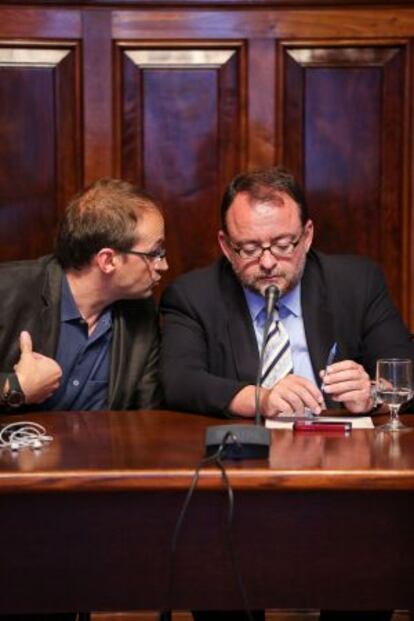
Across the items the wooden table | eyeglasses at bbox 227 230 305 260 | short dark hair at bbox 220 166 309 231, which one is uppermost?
short dark hair at bbox 220 166 309 231

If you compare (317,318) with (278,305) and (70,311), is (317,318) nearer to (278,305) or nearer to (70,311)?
(278,305)

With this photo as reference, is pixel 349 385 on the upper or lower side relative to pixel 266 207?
lower

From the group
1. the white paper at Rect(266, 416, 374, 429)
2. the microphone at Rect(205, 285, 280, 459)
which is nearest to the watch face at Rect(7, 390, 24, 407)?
the white paper at Rect(266, 416, 374, 429)

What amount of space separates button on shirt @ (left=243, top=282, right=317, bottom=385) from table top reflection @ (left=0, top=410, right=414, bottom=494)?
0.54 metres

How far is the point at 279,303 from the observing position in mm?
2938

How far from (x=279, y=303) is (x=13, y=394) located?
717 mm

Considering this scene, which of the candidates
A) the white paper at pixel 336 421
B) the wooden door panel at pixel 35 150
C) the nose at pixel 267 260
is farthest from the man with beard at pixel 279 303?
the wooden door panel at pixel 35 150

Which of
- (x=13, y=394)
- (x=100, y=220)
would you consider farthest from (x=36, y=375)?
(x=100, y=220)

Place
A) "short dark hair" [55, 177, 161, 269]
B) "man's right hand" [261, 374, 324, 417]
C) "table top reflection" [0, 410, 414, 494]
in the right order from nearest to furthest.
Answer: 1. "table top reflection" [0, 410, 414, 494]
2. "man's right hand" [261, 374, 324, 417]
3. "short dark hair" [55, 177, 161, 269]

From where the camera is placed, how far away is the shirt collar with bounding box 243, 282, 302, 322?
2.93 metres

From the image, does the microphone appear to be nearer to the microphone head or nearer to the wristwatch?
the microphone head

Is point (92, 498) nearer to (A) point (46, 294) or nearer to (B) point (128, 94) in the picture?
(A) point (46, 294)

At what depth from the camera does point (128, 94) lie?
11.1ft

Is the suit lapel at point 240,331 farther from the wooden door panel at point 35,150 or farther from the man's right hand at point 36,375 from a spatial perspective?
the wooden door panel at point 35,150
